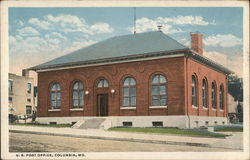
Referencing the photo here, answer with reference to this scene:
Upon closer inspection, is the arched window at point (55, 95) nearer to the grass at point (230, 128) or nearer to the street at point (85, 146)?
the street at point (85, 146)

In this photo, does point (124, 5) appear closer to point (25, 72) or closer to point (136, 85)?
point (25, 72)

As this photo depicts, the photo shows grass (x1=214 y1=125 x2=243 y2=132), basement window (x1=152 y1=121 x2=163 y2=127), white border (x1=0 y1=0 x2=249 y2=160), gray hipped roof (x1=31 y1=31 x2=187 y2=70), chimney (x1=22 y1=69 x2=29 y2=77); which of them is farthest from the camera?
basement window (x1=152 y1=121 x2=163 y2=127)

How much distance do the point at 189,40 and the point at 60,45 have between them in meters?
6.77

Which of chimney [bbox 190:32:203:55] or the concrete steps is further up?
chimney [bbox 190:32:203:55]

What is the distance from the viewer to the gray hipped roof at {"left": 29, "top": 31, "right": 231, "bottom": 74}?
77.2 ft

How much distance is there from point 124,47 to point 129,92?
2.91 m

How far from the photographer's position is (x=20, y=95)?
20.8m

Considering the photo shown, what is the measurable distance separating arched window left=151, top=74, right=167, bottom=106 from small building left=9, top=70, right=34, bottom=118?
741 cm

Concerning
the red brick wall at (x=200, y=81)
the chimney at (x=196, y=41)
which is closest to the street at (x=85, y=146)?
the chimney at (x=196, y=41)

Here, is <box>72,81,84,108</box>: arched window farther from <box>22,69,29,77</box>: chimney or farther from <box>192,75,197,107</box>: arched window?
<box>192,75,197,107</box>: arched window

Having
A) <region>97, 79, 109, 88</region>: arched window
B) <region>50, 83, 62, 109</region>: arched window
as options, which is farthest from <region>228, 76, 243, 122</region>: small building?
<region>50, 83, 62, 109</region>: arched window

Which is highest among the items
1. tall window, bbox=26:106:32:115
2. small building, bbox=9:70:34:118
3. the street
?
small building, bbox=9:70:34:118

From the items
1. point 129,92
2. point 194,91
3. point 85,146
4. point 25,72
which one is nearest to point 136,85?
point 129,92

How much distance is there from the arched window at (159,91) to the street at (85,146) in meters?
6.38
